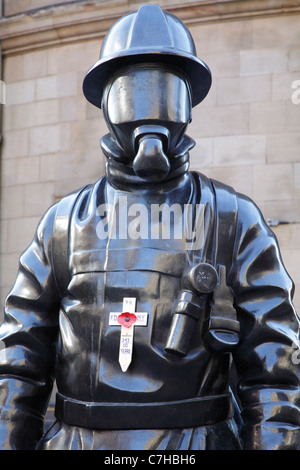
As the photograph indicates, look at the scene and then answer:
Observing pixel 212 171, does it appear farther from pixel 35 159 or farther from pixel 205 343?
pixel 205 343

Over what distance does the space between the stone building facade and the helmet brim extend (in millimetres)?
A: 5858

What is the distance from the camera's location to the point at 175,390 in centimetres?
327

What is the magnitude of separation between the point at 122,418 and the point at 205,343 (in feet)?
1.36

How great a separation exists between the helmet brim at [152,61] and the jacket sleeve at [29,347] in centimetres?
59

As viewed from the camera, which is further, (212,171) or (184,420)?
(212,171)

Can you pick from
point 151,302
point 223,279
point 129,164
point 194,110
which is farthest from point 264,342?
point 194,110

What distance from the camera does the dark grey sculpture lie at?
3270 millimetres

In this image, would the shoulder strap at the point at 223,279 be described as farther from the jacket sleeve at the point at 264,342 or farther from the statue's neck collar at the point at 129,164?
the statue's neck collar at the point at 129,164

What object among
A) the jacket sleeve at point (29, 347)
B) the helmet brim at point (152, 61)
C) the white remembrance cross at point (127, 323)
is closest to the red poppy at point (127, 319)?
the white remembrance cross at point (127, 323)

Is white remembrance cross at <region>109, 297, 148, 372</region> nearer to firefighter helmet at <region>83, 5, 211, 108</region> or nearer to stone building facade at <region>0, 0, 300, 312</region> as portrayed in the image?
firefighter helmet at <region>83, 5, 211, 108</region>

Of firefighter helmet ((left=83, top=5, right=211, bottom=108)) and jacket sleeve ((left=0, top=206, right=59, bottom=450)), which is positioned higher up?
firefighter helmet ((left=83, top=5, right=211, bottom=108))

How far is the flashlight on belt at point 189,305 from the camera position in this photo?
324cm

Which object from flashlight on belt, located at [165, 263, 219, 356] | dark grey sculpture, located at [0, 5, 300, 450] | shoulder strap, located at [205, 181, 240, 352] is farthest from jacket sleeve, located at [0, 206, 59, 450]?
shoulder strap, located at [205, 181, 240, 352]

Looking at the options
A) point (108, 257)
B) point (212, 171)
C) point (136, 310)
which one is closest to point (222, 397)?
point (136, 310)
